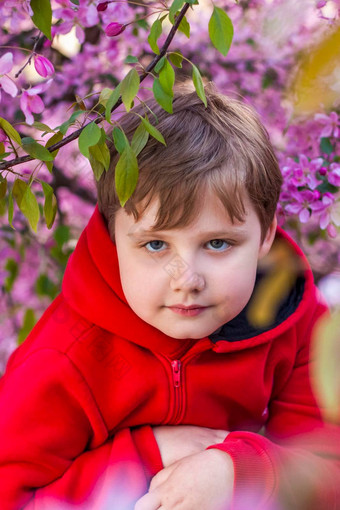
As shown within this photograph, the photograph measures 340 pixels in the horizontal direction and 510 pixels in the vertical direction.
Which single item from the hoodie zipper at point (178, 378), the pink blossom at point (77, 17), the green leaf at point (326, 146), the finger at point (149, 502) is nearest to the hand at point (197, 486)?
the finger at point (149, 502)

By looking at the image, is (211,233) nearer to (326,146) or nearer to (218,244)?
(218,244)

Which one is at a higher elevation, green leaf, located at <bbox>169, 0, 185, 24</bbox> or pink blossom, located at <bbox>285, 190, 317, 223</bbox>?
green leaf, located at <bbox>169, 0, 185, 24</bbox>

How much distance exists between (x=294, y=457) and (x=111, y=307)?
47 centimetres

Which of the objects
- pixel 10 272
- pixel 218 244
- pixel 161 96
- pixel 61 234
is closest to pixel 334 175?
pixel 218 244

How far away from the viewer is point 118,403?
1.30m

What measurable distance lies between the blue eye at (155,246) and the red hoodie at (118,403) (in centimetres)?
15

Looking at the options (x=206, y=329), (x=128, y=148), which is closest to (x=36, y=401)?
(x=206, y=329)

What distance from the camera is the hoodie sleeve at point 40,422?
123 centimetres

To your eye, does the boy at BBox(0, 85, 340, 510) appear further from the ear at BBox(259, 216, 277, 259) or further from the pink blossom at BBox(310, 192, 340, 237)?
the pink blossom at BBox(310, 192, 340, 237)

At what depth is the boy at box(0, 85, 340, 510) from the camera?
1142mm

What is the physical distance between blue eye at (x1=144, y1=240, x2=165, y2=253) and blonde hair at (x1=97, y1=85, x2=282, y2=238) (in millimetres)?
44

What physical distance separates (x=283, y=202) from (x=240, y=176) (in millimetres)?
495

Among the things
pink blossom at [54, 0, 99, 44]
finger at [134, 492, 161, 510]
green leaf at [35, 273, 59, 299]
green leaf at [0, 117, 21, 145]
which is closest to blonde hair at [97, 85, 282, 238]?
green leaf at [0, 117, 21, 145]

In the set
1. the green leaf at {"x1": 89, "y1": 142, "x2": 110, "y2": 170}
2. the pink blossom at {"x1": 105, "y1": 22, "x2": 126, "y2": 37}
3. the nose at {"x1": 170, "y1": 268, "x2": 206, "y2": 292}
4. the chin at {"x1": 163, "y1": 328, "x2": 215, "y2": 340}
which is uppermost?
the pink blossom at {"x1": 105, "y1": 22, "x2": 126, "y2": 37}
